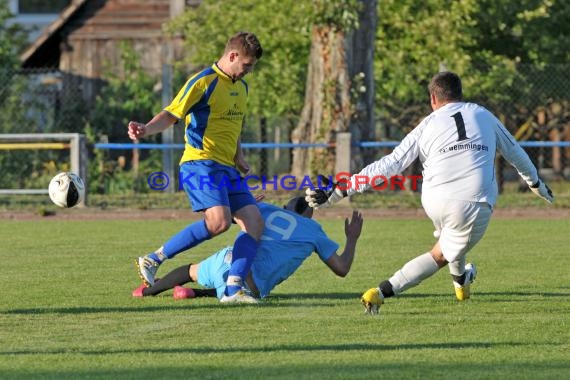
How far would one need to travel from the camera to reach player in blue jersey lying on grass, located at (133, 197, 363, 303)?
32.0ft

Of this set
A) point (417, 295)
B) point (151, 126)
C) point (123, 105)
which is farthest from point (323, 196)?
point (123, 105)

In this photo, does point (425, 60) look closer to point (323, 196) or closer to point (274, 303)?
point (274, 303)

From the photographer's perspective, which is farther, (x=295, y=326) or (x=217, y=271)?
(x=217, y=271)

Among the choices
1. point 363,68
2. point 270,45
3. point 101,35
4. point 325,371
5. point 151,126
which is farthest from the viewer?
point 101,35

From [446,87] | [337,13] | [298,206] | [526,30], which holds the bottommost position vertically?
[298,206]

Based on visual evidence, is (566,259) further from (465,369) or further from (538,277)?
(465,369)

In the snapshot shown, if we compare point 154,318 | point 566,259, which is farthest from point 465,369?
point 566,259

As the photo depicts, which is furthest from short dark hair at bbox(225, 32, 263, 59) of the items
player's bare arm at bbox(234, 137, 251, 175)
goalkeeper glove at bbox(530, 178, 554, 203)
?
goalkeeper glove at bbox(530, 178, 554, 203)

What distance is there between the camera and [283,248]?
9797 mm

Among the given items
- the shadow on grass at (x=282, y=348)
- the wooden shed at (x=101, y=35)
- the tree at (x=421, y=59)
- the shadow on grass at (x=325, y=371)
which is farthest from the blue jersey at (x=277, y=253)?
the wooden shed at (x=101, y=35)

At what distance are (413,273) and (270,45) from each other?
17217 millimetres

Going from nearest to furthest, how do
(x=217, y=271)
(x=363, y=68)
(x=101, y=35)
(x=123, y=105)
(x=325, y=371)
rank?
(x=325, y=371)
(x=217, y=271)
(x=363, y=68)
(x=123, y=105)
(x=101, y=35)
